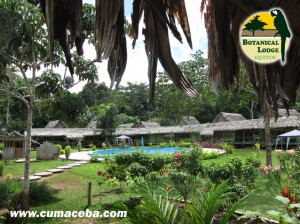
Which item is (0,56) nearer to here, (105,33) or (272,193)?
(105,33)

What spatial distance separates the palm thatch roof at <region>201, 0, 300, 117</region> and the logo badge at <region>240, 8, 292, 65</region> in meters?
0.02

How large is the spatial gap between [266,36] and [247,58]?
22 centimetres

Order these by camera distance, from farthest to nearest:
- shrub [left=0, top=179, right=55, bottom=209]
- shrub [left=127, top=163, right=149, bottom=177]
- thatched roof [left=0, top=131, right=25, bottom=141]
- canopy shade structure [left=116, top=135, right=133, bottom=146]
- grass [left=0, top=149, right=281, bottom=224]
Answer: canopy shade structure [left=116, top=135, right=133, bottom=146], thatched roof [left=0, top=131, right=25, bottom=141], shrub [left=127, top=163, right=149, bottom=177], shrub [left=0, top=179, right=55, bottom=209], grass [left=0, top=149, right=281, bottom=224]

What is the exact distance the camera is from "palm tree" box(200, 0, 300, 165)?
39.4 inches

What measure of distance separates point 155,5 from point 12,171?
13.3 metres

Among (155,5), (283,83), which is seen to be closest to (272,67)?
(283,83)

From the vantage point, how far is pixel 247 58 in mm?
1071

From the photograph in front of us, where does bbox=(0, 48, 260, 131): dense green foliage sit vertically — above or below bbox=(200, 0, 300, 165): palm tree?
above

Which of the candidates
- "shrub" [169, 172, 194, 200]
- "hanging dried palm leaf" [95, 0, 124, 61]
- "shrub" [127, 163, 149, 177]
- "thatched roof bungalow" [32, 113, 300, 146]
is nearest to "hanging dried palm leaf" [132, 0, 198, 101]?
"hanging dried palm leaf" [95, 0, 124, 61]

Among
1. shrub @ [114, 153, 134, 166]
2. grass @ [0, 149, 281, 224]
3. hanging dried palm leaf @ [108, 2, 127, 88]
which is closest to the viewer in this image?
hanging dried palm leaf @ [108, 2, 127, 88]

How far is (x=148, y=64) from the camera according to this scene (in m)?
0.90

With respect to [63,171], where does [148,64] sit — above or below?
above

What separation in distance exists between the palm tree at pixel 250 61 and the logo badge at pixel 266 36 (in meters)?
0.02

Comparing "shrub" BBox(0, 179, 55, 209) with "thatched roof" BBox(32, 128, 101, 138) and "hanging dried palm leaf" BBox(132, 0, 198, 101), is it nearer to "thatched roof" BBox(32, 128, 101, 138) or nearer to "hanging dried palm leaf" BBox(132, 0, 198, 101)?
"hanging dried palm leaf" BBox(132, 0, 198, 101)
